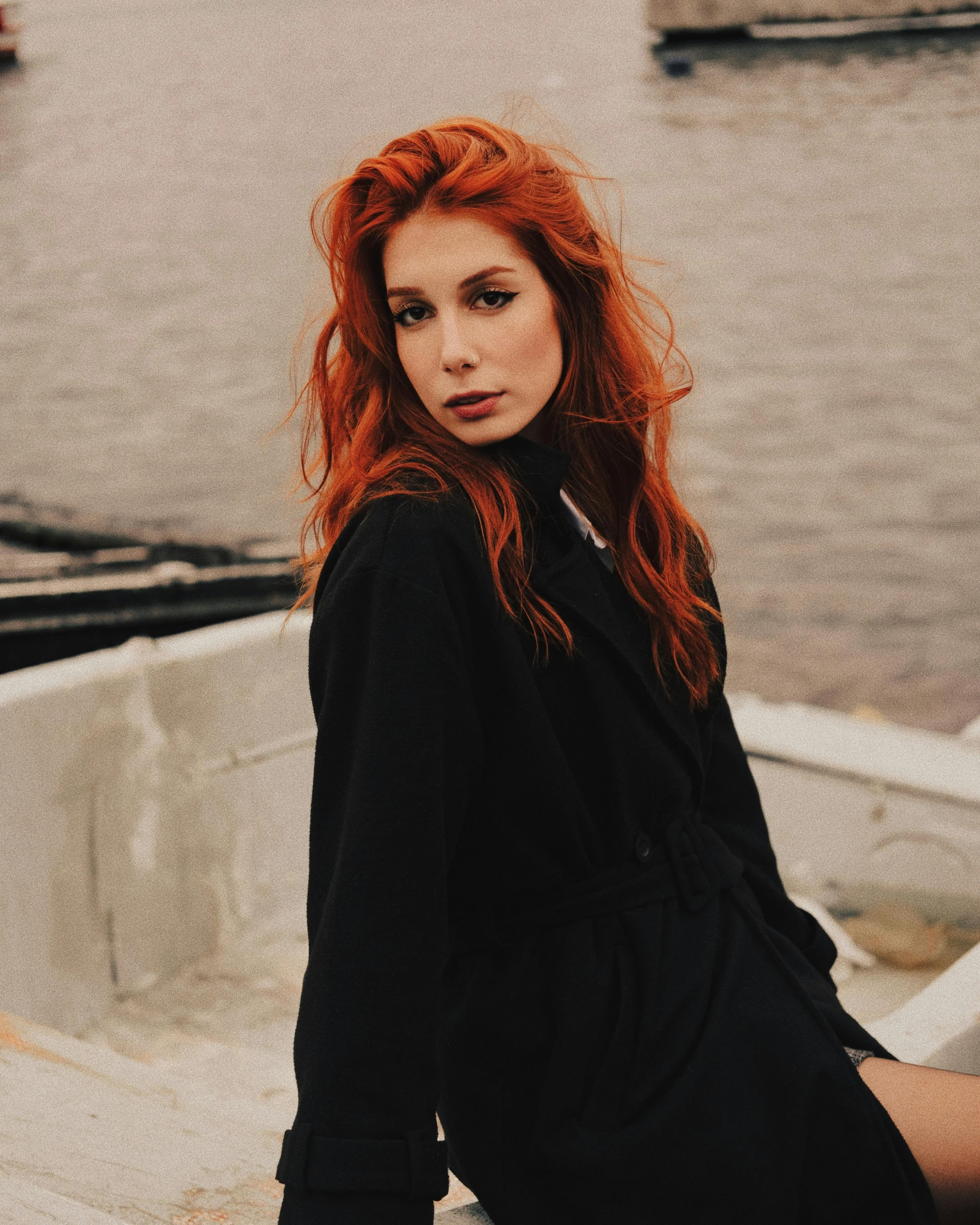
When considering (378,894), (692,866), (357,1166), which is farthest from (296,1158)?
(692,866)

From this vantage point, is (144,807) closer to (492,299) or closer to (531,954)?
(531,954)

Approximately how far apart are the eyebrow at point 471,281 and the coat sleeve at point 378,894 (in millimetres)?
317

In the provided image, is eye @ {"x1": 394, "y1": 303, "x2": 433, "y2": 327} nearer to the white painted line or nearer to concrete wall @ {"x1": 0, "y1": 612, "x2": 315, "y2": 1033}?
concrete wall @ {"x1": 0, "y1": 612, "x2": 315, "y2": 1033}

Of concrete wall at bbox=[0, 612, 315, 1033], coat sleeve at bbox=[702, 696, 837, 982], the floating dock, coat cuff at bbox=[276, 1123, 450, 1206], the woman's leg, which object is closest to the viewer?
coat cuff at bbox=[276, 1123, 450, 1206]

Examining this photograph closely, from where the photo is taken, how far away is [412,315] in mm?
1310

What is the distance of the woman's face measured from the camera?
4.13 feet

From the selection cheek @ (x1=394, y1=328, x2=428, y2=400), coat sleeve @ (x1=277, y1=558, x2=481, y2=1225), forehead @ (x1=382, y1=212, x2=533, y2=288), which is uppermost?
forehead @ (x1=382, y1=212, x2=533, y2=288)

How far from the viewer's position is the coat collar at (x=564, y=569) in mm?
1278

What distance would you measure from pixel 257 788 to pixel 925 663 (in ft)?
18.5

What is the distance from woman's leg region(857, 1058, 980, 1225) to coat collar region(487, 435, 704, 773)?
15.1 inches

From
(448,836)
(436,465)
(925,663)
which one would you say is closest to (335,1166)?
(448,836)

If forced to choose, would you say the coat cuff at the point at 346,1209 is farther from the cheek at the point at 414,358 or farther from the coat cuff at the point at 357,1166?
the cheek at the point at 414,358

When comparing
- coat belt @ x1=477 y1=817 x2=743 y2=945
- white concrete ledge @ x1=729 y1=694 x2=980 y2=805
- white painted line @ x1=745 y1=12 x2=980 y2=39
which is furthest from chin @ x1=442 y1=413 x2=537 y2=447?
white painted line @ x1=745 y1=12 x2=980 y2=39

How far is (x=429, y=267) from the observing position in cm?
126
